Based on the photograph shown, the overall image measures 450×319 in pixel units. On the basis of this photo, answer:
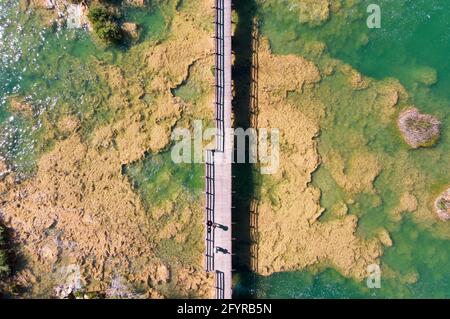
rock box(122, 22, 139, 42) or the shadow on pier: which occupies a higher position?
rock box(122, 22, 139, 42)

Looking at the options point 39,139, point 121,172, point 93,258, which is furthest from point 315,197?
point 39,139

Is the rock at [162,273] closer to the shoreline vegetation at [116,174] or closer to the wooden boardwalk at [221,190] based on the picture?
the shoreline vegetation at [116,174]

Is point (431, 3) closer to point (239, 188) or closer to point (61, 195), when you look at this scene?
point (239, 188)

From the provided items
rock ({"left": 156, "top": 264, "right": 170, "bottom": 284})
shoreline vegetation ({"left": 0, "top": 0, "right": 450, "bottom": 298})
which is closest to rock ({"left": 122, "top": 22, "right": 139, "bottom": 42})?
shoreline vegetation ({"left": 0, "top": 0, "right": 450, "bottom": 298})

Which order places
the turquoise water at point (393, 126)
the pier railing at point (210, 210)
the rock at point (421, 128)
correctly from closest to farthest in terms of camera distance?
the pier railing at point (210, 210), the rock at point (421, 128), the turquoise water at point (393, 126)

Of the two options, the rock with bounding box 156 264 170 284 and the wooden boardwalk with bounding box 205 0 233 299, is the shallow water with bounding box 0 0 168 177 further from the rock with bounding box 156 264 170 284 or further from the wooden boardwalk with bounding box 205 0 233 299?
the rock with bounding box 156 264 170 284

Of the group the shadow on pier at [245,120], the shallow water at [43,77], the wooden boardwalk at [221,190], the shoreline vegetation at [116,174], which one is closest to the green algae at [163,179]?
the shoreline vegetation at [116,174]
